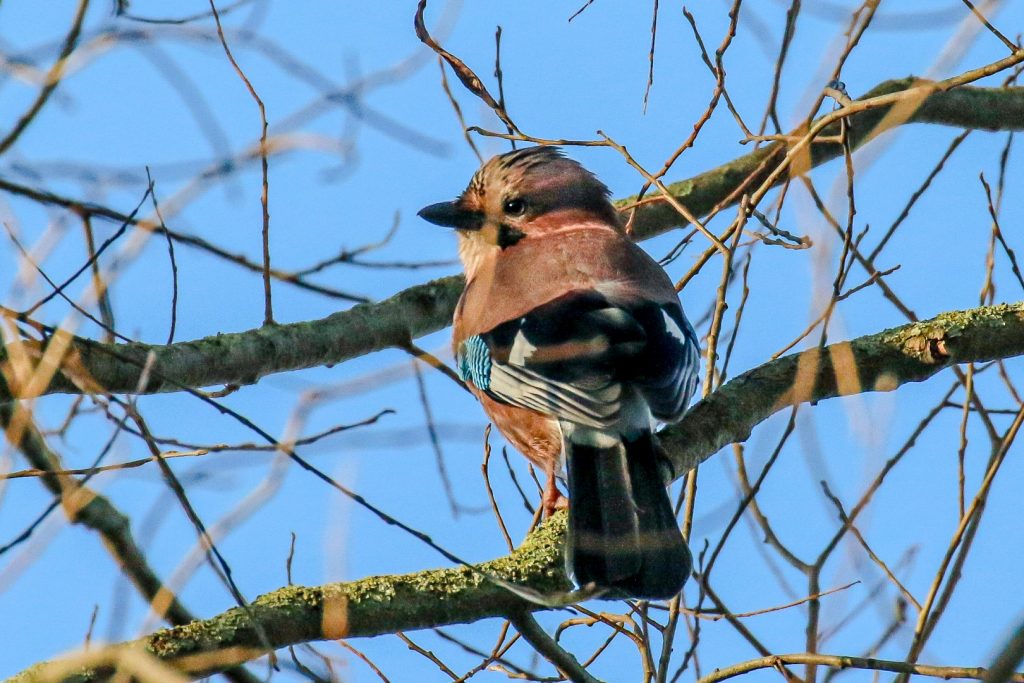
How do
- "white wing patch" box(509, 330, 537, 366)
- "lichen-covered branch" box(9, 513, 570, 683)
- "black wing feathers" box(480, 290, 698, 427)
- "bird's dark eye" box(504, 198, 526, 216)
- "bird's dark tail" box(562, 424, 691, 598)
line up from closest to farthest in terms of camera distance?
"lichen-covered branch" box(9, 513, 570, 683)
"bird's dark tail" box(562, 424, 691, 598)
"black wing feathers" box(480, 290, 698, 427)
"white wing patch" box(509, 330, 537, 366)
"bird's dark eye" box(504, 198, 526, 216)

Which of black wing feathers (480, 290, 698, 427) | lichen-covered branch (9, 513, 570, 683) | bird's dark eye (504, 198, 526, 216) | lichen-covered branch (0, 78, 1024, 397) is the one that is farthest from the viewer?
bird's dark eye (504, 198, 526, 216)

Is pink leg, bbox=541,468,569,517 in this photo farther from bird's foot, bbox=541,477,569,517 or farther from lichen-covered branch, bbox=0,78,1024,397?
lichen-covered branch, bbox=0,78,1024,397

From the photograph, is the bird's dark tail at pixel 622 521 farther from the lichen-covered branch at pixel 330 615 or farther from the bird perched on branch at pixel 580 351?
the lichen-covered branch at pixel 330 615

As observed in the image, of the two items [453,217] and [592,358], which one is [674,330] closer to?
[592,358]

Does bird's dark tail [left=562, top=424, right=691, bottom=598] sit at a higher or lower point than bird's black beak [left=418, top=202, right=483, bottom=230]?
lower

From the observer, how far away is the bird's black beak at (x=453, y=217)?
5.36 meters

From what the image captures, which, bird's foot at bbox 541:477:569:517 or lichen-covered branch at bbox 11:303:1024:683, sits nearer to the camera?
lichen-covered branch at bbox 11:303:1024:683

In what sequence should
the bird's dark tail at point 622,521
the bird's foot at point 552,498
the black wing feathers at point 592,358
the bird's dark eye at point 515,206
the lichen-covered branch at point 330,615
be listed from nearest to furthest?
the lichen-covered branch at point 330,615 < the bird's dark tail at point 622,521 < the black wing feathers at point 592,358 < the bird's foot at point 552,498 < the bird's dark eye at point 515,206

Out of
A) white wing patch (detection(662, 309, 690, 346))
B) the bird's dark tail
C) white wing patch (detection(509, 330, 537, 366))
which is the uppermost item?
white wing patch (detection(662, 309, 690, 346))

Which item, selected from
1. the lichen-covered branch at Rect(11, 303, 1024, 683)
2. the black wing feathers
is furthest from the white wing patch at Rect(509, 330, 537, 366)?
the lichen-covered branch at Rect(11, 303, 1024, 683)

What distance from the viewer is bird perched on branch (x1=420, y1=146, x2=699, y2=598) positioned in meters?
3.51

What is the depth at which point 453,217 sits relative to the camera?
212 inches

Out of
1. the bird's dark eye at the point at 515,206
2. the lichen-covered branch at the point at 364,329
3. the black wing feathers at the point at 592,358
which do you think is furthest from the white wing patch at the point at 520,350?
the bird's dark eye at the point at 515,206

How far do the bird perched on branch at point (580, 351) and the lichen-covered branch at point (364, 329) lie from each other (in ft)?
0.76
